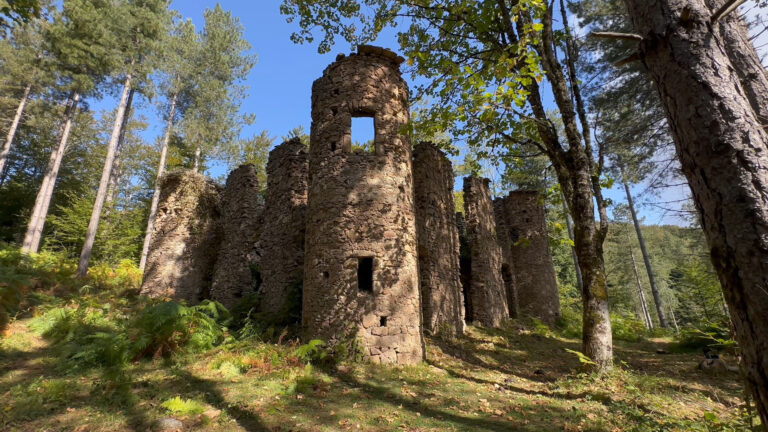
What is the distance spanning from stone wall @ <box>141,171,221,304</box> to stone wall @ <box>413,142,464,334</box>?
924cm

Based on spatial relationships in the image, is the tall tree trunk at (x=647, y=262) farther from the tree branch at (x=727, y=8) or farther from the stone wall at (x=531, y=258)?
the tree branch at (x=727, y=8)

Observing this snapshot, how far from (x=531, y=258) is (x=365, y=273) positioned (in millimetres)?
12757

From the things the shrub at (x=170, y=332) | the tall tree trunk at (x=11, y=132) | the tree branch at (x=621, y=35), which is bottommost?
the shrub at (x=170, y=332)

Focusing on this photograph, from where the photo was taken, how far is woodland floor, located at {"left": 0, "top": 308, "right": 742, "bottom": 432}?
531 cm

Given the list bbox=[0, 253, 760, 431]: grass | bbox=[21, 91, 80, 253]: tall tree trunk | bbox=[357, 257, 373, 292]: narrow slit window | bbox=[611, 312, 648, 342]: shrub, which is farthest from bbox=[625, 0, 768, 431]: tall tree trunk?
bbox=[21, 91, 80, 253]: tall tree trunk

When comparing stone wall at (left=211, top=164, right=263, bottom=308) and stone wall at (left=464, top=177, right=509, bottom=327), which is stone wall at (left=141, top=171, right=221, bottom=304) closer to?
stone wall at (left=211, top=164, right=263, bottom=308)

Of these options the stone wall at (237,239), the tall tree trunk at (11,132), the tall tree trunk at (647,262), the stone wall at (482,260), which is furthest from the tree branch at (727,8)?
the tall tree trunk at (11,132)

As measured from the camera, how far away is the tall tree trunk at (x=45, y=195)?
57.1ft

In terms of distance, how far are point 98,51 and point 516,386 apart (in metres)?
23.6

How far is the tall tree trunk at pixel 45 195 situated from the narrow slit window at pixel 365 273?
56.1 feet

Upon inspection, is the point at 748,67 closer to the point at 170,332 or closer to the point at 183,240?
the point at 170,332

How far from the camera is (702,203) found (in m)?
2.78

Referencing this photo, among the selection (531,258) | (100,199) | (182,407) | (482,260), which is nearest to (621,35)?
(182,407)

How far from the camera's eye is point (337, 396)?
21.5ft
